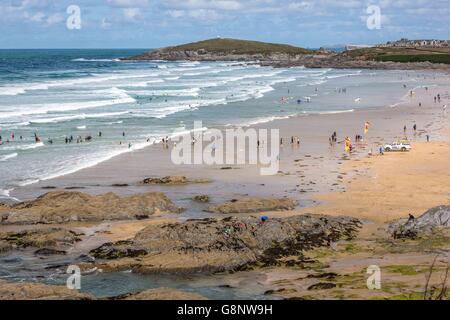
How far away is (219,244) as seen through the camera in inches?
790

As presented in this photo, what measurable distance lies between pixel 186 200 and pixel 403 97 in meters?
54.9

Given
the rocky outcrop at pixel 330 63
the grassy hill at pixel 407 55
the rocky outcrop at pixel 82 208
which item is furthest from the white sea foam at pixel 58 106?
the grassy hill at pixel 407 55

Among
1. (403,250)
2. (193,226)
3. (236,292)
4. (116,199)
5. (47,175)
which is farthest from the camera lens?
(47,175)

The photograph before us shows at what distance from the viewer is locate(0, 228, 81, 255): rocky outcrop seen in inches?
830

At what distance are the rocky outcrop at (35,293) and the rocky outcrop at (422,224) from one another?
11964 mm

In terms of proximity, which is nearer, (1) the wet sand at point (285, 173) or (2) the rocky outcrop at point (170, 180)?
(1) the wet sand at point (285, 173)

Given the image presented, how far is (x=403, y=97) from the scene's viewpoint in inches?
3017

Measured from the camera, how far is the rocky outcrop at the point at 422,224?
21.6 metres

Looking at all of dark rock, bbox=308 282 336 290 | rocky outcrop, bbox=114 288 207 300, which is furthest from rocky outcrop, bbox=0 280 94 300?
dark rock, bbox=308 282 336 290

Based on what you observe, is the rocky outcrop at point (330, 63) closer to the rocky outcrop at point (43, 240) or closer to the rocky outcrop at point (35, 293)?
the rocky outcrop at point (43, 240)

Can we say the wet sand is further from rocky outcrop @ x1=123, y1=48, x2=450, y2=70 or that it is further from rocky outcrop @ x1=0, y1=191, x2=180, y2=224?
rocky outcrop @ x1=123, y1=48, x2=450, y2=70
